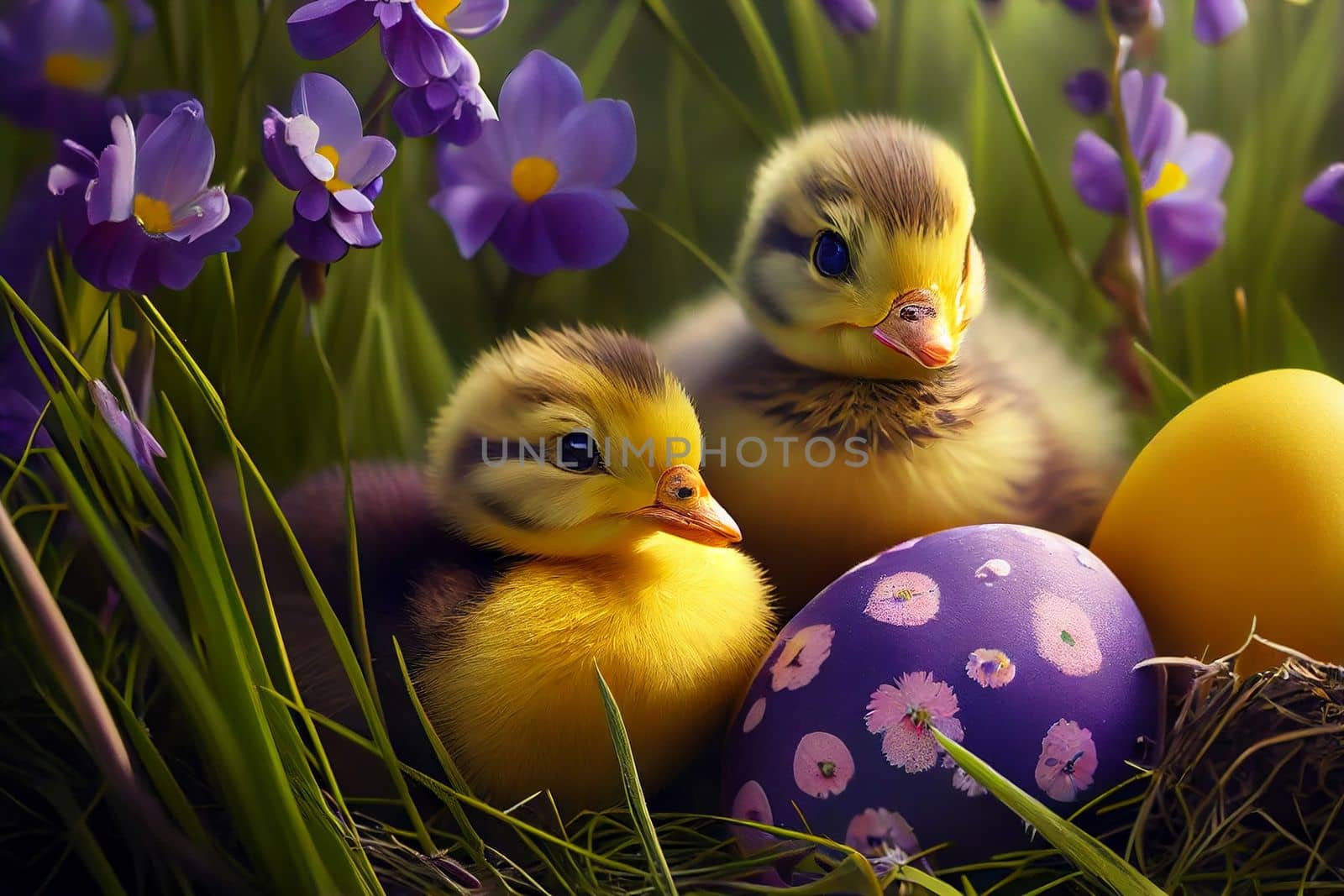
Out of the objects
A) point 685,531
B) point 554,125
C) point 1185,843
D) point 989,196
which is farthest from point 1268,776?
point 554,125

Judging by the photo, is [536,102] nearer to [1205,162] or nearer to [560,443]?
[560,443]

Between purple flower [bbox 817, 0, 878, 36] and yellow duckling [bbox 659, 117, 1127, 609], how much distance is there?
67 mm

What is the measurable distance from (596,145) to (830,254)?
0.18 m

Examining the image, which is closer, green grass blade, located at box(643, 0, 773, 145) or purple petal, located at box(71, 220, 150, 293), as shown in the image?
purple petal, located at box(71, 220, 150, 293)

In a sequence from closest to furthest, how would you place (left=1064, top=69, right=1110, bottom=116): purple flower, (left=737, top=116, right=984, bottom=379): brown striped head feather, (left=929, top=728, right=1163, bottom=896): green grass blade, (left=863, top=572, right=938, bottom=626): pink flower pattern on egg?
(left=929, top=728, right=1163, bottom=896): green grass blade < (left=863, top=572, right=938, bottom=626): pink flower pattern on egg < (left=737, top=116, right=984, bottom=379): brown striped head feather < (left=1064, top=69, right=1110, bottom=116): purple flower

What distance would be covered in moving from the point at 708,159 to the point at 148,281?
37cm

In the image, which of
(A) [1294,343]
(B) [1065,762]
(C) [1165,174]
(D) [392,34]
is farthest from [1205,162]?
(D) [392,34]

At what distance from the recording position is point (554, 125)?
76 centimetres

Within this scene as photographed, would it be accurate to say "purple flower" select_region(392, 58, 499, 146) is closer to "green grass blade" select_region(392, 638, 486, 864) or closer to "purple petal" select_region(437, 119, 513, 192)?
"purple petal" select_region(437, 119, 513, 192)

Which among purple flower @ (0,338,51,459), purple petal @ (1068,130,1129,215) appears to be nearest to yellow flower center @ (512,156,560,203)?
purple flower @ (0,338,51,459)

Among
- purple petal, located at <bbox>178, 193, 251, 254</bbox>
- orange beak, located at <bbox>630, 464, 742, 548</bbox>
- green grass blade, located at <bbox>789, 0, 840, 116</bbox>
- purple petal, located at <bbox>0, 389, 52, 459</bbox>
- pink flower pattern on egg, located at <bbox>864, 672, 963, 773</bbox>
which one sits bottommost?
pink flower pattern on egg, located at <bbox>864, 672, 963, 773</bbox>

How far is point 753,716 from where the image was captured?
706 mm

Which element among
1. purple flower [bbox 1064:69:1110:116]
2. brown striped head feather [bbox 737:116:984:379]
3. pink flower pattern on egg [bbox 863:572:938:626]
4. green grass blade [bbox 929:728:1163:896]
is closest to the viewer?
green grass blade [bbox 929:728:1163:896]

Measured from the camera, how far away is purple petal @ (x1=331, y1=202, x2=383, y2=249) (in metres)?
0.69
